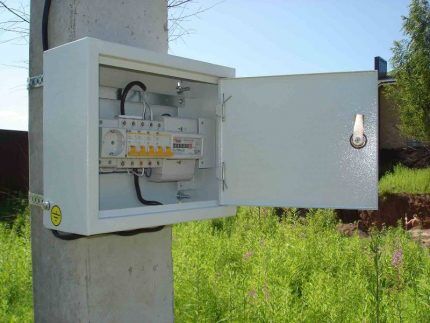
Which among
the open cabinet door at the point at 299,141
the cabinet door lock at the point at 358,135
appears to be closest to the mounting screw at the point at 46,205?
the open cabinet door at the point at 299,141

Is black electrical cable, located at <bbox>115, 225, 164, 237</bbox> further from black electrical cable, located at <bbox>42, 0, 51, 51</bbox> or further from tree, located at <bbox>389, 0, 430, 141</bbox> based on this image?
tree, located at <bbox>389, 0, 430, 141</bbox>

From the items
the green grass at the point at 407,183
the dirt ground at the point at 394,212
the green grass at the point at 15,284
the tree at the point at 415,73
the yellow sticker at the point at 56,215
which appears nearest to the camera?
the yellow sticker at the point at 56,215

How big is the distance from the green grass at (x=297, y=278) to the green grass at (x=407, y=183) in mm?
4857

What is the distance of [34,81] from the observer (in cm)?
171

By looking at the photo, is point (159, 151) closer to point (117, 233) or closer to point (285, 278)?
point (117, 233)

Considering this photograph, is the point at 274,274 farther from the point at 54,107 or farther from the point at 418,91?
the point at 418,91

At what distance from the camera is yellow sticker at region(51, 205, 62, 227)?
5.01 ft

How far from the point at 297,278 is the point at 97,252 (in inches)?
108

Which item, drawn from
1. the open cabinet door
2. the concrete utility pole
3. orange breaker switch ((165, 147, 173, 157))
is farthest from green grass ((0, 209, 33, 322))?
the open cabinet door

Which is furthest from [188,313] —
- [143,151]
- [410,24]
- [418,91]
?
[410,24]

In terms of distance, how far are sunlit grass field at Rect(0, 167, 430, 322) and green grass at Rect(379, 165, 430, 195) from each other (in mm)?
4908

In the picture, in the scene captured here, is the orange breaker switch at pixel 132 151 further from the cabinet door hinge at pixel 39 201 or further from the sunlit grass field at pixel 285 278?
the sunlit grass field at pixel 285 278

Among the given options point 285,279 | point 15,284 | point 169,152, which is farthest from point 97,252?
point 15,284

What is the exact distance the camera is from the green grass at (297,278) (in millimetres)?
2777
